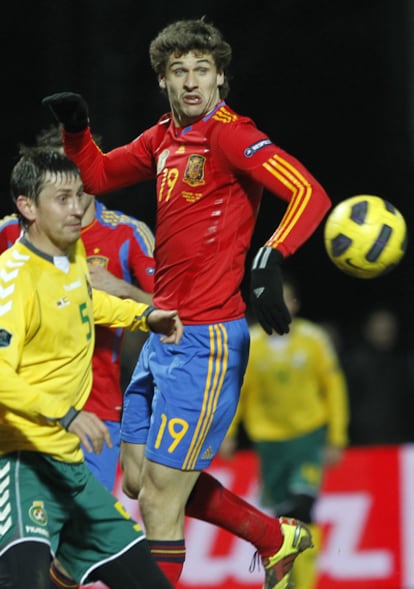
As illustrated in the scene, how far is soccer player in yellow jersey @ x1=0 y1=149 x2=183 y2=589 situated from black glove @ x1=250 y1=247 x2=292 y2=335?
2.20 ft

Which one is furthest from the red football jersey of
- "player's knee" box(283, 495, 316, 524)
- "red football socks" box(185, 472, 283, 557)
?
"player's knee" box(283, 495, 316, 524)

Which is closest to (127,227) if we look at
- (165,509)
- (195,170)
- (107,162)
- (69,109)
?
(107,162)

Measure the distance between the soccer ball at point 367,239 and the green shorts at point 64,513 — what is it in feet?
4.67

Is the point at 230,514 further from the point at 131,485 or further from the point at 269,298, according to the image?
the point at 269,298

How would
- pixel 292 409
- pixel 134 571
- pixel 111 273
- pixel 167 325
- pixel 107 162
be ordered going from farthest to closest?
1. pixel 292 409
2. pixel 111 273
3. pixel 107 162
4. pixel 167 325
5. pixel 134 571

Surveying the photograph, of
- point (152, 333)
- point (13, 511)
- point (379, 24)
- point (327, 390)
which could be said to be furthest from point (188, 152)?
point (379, 24)

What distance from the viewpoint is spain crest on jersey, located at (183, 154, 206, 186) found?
5.92m

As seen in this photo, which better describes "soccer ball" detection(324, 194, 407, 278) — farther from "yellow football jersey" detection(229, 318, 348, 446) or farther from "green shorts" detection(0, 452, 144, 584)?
"yellow football jersey" detection(229, 318, 348, 446)

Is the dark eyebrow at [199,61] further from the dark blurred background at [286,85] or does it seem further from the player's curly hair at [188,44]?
the dark blurred background at [286,85]

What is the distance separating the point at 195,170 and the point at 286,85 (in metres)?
7.77

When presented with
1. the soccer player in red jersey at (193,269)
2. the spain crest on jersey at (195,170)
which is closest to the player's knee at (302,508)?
the soccer player in red jersey at (193,269)

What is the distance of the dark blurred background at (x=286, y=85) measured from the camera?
1184 centimetres

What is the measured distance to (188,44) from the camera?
598 cm

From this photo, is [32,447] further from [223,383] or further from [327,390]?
[327,390]
